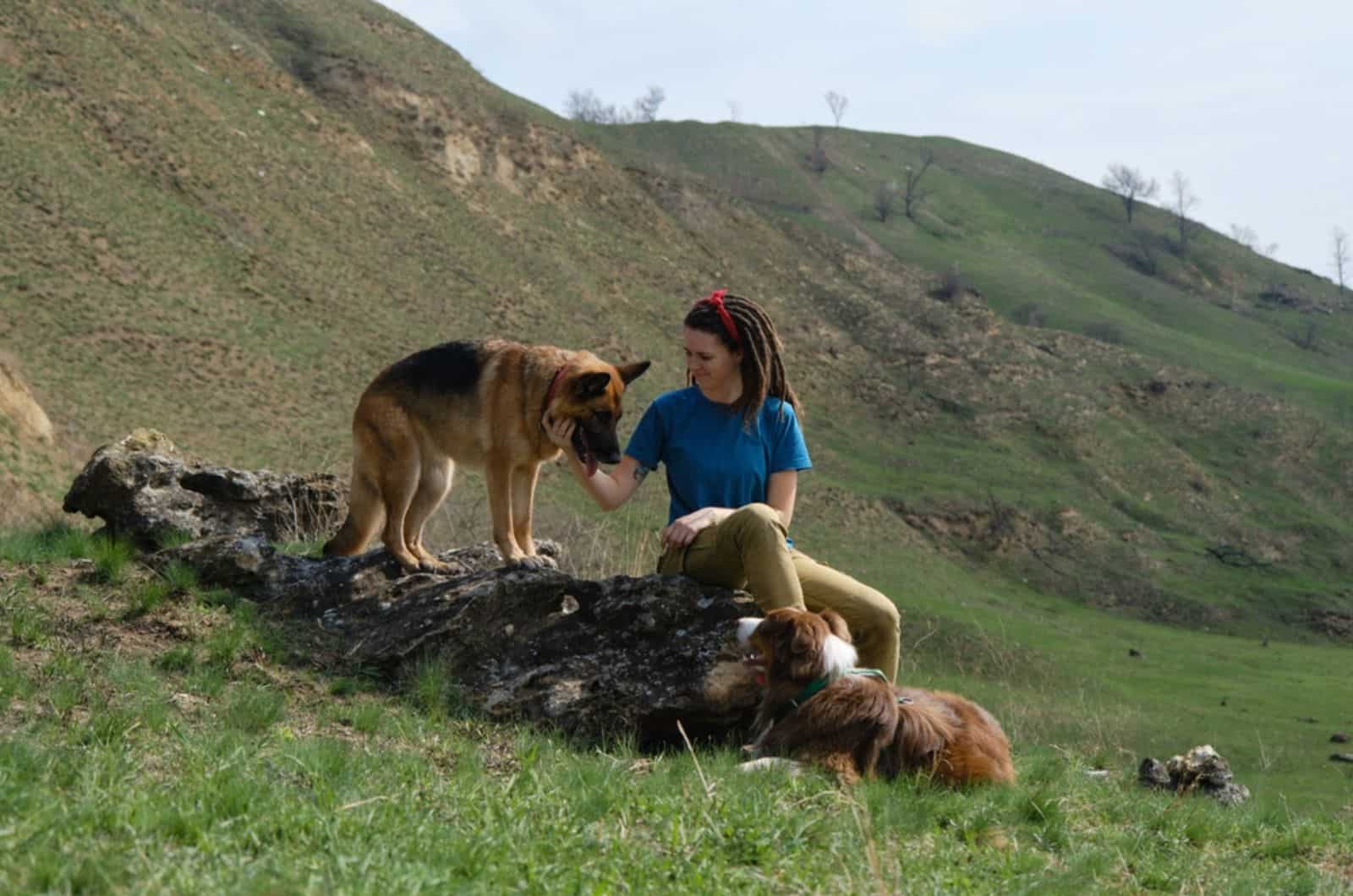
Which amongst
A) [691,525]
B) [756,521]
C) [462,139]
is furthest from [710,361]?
[462,139]

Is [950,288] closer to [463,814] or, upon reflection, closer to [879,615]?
[879,615]

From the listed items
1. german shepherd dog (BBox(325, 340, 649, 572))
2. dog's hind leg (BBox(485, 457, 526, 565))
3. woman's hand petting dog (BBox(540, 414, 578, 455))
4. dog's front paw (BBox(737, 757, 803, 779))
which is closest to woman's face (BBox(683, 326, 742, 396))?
woman's hand petting dog (BBox(540, 414, 578, 455))

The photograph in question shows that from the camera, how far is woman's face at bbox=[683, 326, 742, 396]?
26.0 feet

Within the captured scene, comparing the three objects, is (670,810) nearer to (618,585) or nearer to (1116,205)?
(618,585)

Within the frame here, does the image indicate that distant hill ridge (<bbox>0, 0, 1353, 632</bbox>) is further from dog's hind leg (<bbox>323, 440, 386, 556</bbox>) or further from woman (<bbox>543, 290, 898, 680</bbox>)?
woman (<bbox>543, 290, 898, 680</bbox>)

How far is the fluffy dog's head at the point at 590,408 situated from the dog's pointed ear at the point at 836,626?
2.79 metres

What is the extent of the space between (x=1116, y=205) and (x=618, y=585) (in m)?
165

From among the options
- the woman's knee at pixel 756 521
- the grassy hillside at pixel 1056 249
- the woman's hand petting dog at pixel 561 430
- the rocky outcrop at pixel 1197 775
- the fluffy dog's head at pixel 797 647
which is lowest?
the rocky outcrop at pixel 1197 775

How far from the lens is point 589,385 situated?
936cm

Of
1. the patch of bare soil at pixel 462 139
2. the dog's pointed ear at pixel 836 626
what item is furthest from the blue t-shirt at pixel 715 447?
the patch of bare soil at pixel 462 139

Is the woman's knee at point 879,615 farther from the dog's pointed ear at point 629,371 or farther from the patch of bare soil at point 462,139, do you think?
the patch of bare soil at point 462,139

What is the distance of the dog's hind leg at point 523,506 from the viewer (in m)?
9.89

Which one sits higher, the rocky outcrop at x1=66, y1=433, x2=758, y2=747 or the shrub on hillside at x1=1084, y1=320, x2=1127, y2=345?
the shrub on hillside at x1=1084, y1=320, x2=1127, y2=345

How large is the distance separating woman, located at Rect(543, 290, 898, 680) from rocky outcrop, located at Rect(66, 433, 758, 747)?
433 mm
